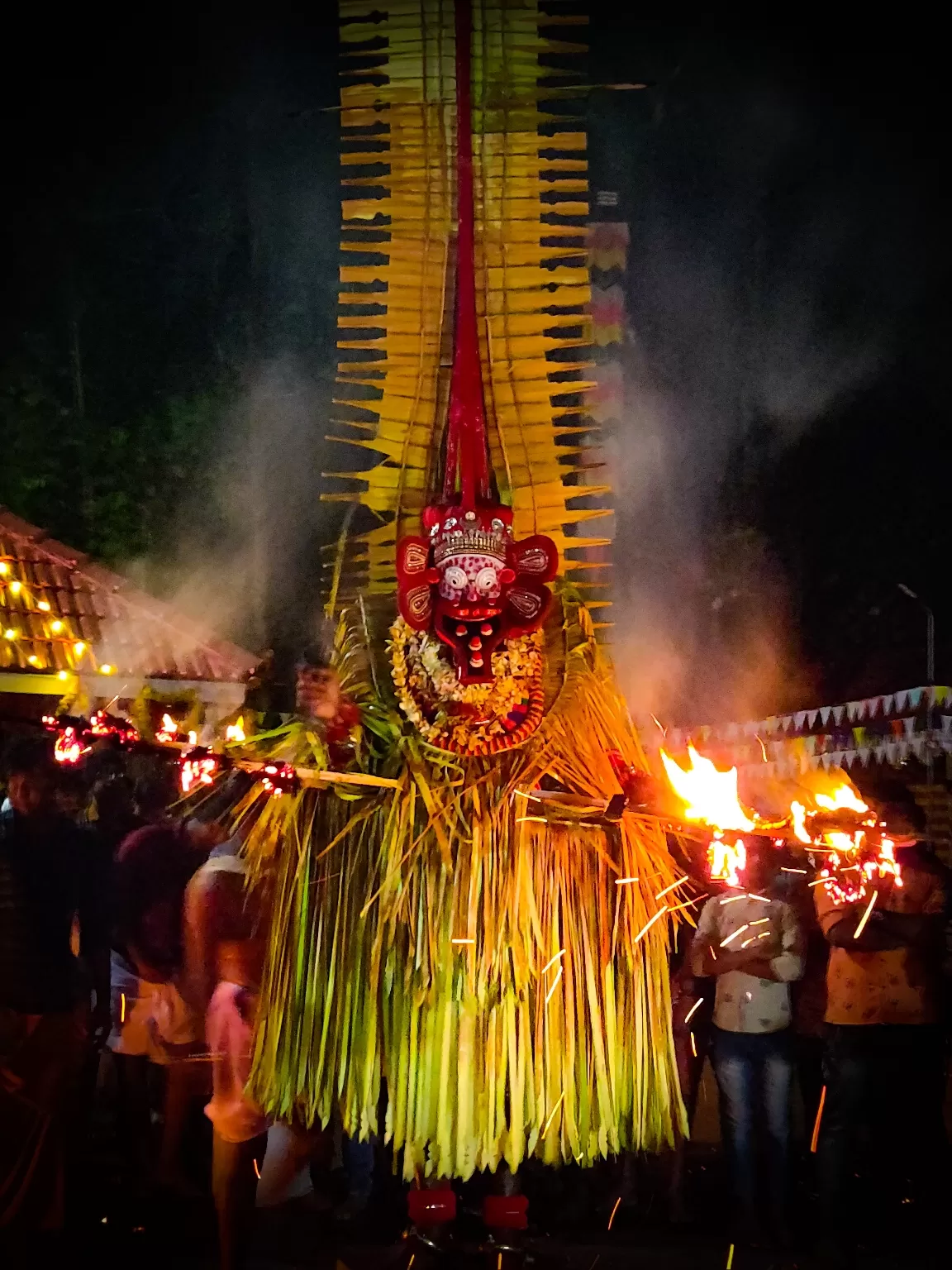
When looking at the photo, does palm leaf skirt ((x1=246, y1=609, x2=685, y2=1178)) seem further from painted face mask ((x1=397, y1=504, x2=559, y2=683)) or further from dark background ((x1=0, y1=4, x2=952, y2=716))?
dark background ((x1=0, y1=4, x2=952, y2=716))

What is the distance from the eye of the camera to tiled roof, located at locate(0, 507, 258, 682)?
1774 millimetres

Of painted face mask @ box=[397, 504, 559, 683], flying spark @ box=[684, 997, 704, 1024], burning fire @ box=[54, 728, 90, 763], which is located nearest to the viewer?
burning fire @ box=[54, 728, 90, 763]

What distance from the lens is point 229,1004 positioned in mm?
1774

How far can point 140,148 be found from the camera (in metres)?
1.90

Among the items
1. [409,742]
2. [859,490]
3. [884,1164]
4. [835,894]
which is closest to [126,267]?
[409,742]

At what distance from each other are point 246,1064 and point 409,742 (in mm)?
573

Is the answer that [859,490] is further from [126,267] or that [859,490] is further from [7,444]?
[7,444]

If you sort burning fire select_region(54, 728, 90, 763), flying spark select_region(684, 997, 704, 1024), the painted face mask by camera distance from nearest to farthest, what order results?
burning fire select_region(54, 728, 90, 763) < the painted face mask < flying spark select_region(684, 997, 704, 1024)

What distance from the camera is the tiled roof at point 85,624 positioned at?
177 cm

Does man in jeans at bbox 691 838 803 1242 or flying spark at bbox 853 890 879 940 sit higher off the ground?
flying spark at bbox 853 890 879 940

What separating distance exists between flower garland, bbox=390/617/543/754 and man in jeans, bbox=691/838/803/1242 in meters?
0.39

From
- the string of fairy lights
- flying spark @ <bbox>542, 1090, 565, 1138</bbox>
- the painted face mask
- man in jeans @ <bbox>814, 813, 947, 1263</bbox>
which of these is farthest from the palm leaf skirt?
the string of fairy lights

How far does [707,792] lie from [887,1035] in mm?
434

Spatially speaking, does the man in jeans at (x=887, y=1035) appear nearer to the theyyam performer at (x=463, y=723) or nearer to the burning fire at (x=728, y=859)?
the burning fire at (x=728, y=859)
